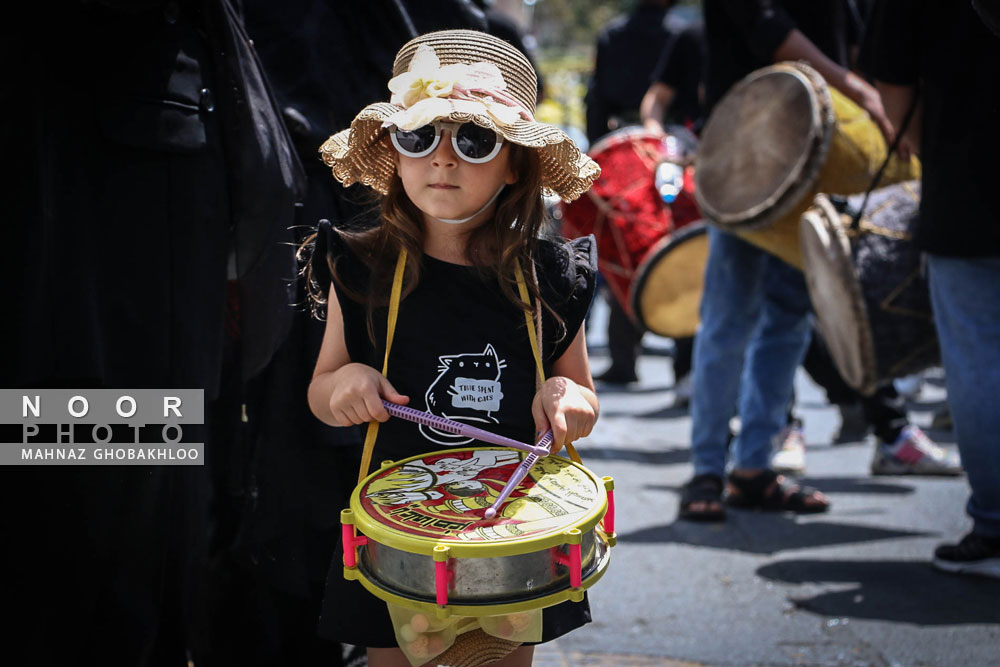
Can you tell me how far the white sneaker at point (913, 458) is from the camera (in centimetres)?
441

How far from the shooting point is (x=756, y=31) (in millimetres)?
3783

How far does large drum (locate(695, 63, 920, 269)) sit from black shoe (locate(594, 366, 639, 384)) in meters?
3.11

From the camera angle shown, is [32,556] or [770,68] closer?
[32,556]

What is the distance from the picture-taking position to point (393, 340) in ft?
5.95

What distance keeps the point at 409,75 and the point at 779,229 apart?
7.57 ft

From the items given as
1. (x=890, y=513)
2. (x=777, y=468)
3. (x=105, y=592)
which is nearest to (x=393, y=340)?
(x=105, y=592)

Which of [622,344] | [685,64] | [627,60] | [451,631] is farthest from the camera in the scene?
[622,344]

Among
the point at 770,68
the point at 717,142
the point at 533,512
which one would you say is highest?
the point at 770,68

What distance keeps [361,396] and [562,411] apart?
0.34 meters

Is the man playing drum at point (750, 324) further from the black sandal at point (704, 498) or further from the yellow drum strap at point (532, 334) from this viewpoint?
the yellow drum strap at point (532, 334)

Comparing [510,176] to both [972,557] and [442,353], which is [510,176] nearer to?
[442,353]

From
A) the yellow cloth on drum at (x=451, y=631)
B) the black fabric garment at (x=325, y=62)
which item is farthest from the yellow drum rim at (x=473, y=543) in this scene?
the black fabric garment at (x=325, y=62)

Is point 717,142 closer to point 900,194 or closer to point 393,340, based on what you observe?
point 900,194

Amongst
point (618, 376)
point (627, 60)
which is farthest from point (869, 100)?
point (618, 376)
